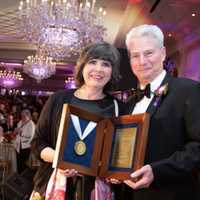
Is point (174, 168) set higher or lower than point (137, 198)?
higher

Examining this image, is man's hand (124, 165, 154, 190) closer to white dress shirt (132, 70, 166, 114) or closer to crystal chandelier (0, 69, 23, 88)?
white dress shirt (132, 70, 166, 114)

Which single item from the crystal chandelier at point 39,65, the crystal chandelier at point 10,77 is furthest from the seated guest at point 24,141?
the crystal chandelier at point 10,77

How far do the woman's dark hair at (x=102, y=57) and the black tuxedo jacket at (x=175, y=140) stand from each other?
1.61ft

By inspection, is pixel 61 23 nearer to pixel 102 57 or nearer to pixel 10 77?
pixel 102 57

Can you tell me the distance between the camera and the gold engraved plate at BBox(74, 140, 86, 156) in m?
1.81

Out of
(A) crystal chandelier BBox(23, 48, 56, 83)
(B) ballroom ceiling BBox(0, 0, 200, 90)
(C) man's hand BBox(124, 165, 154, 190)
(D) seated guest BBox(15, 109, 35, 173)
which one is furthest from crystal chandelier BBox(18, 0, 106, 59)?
(C) man's hand BBox(124, 165, 154, 190)

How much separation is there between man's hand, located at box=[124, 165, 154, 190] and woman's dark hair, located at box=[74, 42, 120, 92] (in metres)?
0.74

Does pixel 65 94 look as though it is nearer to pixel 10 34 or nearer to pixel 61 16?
pixel 61 16

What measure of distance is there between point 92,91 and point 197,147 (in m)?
0.76

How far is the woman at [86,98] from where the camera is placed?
2.16 meters

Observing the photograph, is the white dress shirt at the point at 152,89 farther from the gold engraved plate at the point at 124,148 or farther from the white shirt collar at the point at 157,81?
the gold engraved plate at the point at 124,148

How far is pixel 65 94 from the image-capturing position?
2246 mm

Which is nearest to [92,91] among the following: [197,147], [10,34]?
[197,147]

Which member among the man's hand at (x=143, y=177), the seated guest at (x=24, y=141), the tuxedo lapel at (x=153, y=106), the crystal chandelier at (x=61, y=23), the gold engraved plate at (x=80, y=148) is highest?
the crystal chandelier at (x=61, y=23)
